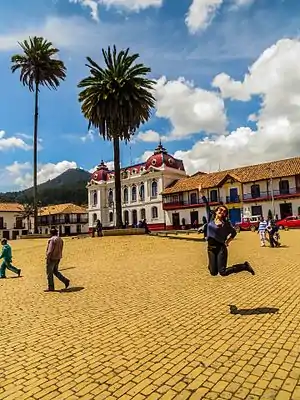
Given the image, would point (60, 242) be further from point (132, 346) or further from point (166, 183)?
point (166, 183)

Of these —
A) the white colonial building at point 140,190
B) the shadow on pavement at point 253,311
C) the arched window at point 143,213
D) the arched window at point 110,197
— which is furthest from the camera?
the arched window at point 110,197

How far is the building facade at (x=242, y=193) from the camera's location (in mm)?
48375

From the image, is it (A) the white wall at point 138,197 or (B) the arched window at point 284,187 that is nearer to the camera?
(B) the arched window at point 284,187

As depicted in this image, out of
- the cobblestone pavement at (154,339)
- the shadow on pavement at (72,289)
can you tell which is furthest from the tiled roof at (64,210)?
the shadow on pavement at (72,289)

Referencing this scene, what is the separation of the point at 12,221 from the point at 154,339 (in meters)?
82.3

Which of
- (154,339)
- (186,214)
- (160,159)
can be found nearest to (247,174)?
(186,214)

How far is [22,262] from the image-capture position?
17.7 meters

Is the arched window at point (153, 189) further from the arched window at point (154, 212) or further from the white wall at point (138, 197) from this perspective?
the arched window at point (154, 212)

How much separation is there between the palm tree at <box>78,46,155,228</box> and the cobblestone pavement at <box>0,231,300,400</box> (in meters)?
21.3

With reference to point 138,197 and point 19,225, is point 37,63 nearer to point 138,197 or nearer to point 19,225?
point 138,197

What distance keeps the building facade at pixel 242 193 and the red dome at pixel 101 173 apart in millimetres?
15608

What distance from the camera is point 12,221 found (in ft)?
268

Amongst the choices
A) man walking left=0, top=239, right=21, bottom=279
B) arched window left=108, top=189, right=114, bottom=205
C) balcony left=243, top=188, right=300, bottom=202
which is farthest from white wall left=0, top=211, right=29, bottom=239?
man walking left=0, top=239, right=21, bottom=279

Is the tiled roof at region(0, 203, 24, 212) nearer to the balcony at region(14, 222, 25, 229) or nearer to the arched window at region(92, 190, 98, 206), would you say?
the balcony at region(14, 222, 25, 229)
